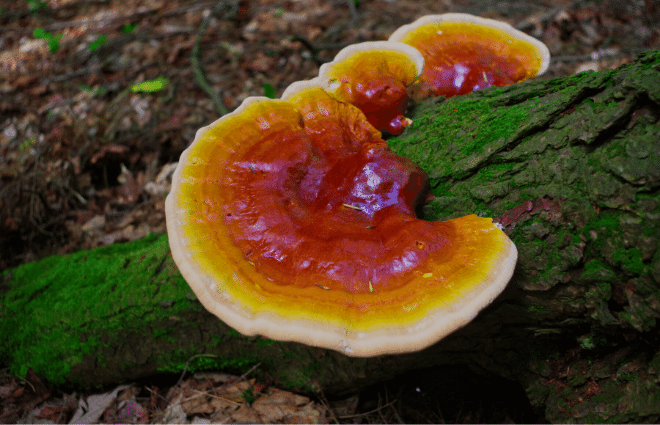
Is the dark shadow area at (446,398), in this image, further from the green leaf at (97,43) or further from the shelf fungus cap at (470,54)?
the green leaf at (97,43)

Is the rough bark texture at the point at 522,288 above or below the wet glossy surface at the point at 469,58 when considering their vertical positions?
below

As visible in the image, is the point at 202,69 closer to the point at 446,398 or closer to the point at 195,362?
the point at 195,362

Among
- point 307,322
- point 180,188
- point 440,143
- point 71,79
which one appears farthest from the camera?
point 71,79

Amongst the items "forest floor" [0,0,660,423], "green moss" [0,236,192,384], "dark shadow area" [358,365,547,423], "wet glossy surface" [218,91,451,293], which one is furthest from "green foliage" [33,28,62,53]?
"dark shadow area" [358,365,547,423]

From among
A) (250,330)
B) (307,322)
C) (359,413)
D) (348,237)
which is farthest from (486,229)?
(359,413)

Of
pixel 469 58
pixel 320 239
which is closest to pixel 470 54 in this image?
pixel 469 58

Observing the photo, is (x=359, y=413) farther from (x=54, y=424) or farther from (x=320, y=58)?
(x=320, y=58)

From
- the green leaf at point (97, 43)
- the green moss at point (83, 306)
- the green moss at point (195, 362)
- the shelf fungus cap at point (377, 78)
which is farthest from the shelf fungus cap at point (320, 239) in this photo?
the green leaf at point (97, 43)
